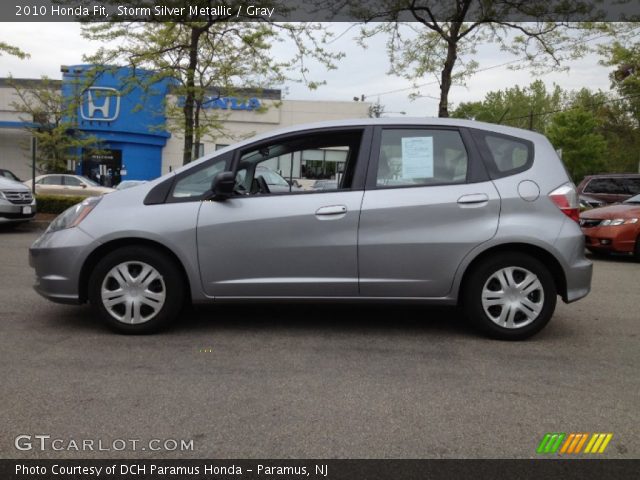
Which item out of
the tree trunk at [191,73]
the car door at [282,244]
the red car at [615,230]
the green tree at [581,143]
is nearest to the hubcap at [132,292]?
the car door at [282,244]

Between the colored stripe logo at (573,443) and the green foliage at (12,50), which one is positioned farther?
the green foliage at (12,50)

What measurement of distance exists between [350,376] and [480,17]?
45.1ft

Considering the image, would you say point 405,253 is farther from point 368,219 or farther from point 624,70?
point 624,70

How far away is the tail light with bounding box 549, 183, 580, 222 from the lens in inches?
179

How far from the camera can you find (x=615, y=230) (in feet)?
34.0

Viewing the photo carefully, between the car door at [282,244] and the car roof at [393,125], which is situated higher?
the car roof at [393,125]

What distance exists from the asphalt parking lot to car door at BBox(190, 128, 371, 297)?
1.45 feet

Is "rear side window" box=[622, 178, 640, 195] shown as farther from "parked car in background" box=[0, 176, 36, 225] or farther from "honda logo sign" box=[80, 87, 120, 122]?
"honda logo sign" box=[80, 87, 120, 122]

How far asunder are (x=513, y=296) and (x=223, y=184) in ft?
7.94

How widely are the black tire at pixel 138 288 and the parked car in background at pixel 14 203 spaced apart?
861 centimetres

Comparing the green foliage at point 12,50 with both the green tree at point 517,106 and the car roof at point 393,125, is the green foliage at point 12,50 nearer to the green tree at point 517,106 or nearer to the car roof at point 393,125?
the car roof at point 393,125

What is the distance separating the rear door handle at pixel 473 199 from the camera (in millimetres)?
4531

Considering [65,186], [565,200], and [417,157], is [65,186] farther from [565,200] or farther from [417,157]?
[565,200]

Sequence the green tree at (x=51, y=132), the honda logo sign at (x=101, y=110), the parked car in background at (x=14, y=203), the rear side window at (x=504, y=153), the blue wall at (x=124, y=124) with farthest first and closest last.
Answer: the honda logo sign at (x=101, y=110), the blue wall at (x=124, y=124), the green tree at (x=51, y=132), the parked car in background at (x=14, y=203), the rear side window at (x=504, y=153)
